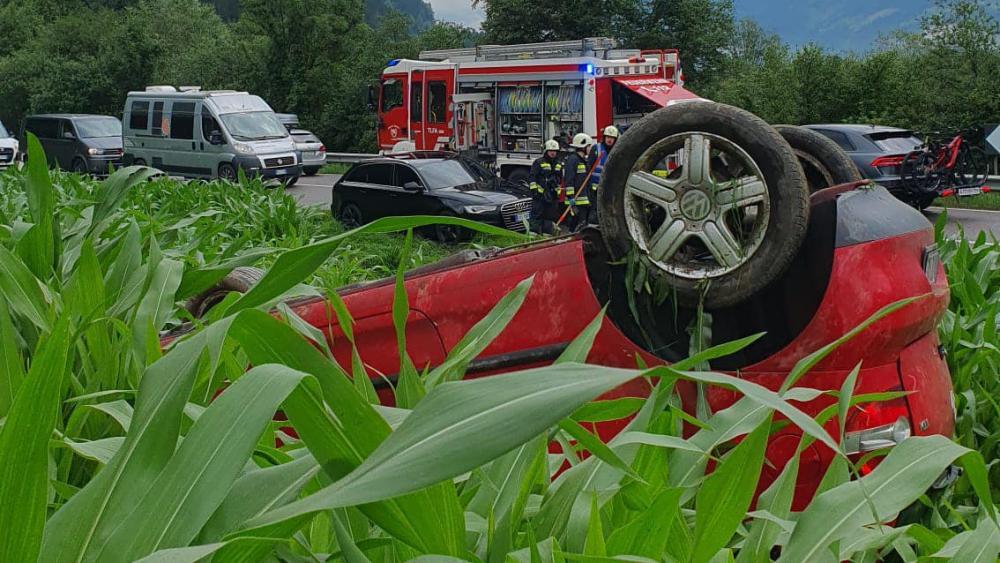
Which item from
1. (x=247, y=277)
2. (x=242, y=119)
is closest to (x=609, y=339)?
(x=247, y=277)

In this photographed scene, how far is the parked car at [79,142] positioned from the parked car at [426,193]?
13479 millimetres

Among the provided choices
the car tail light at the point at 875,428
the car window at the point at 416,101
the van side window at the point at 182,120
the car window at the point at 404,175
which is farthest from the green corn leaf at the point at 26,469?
the van side window at the point at 182,120

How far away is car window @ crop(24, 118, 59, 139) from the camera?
92.7 feet

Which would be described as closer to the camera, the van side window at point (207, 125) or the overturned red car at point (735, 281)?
the overturned red car at point (735, 281)

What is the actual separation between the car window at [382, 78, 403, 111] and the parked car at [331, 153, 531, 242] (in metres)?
7.32

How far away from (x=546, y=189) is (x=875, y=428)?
11.5 meters

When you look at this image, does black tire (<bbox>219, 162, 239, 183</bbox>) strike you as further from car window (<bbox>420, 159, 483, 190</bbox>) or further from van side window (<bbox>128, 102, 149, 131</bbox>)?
car window (<bbox>420, 159, 483, 190</bbox>)

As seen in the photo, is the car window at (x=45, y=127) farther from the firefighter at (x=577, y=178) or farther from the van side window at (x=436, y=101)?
the firefighter at (x=577, y=178)

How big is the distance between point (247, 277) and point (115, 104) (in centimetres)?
4255

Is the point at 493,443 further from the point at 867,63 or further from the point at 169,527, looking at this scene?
the point at 867,63

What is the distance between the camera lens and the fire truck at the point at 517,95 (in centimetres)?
2019

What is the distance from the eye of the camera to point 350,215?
54.2 feet

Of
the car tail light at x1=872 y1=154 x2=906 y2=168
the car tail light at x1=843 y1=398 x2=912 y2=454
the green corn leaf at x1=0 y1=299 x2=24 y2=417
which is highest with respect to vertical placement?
the car tail light at x1=872 y1=154 x2=906 y2=168

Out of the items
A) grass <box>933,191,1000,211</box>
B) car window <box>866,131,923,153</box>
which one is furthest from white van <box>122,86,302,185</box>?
grass <box>933,191,1000,211</box>
